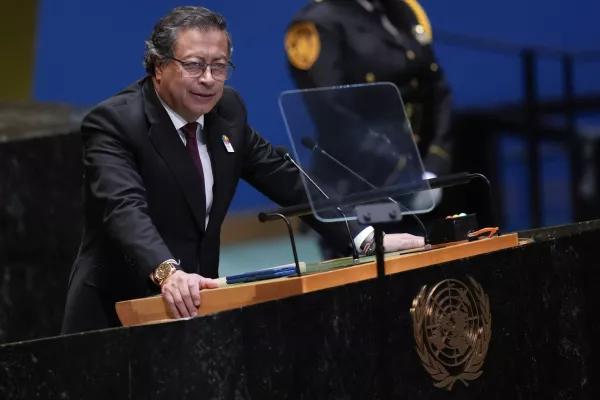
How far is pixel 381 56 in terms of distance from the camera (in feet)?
13.7

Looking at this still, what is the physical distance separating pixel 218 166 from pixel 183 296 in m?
0.60

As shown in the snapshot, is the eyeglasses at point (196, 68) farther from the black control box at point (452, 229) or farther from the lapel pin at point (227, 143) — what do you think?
the black control box at point (452, 229)

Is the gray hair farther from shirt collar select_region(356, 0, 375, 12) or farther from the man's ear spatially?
shirt collar select_region(356, 0, 375, 12)

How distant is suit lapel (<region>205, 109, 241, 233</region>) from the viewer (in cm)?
271

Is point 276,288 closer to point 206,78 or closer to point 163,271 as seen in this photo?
point 163,271

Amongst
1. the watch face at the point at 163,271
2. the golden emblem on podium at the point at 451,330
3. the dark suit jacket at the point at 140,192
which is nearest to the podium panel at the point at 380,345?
the golden emblem on podium at the point at 451,330

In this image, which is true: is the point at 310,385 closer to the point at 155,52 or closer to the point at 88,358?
the point at 88,358

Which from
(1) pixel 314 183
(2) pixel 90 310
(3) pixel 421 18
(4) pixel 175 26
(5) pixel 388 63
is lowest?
(2) pixel 90 310

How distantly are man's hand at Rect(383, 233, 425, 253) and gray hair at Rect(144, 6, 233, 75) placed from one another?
0.56 metres

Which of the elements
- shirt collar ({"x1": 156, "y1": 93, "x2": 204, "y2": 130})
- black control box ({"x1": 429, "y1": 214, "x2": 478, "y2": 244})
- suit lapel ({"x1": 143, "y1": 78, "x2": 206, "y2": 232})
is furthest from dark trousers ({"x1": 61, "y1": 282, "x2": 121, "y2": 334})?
black control box ({"x1": 429, "y1": 214, "x2": 478, "y2": 244})

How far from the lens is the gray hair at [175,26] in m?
2.58

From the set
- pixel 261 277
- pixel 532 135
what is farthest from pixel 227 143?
pixel 532 135

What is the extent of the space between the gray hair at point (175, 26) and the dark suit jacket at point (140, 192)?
4.4 inches

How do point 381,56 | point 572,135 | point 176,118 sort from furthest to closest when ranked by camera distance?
point 572,135
point 381,56
point 176,118
